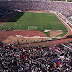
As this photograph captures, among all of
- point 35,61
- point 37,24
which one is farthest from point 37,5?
point 35,61

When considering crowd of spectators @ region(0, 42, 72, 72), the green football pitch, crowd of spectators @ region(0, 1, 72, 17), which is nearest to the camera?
crowd of spectators @ region(0, 42, 72, 72)

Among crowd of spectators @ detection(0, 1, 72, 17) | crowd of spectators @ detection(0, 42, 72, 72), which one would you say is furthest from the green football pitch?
crowd of spectators @ detection(0, 1, 72, 17)

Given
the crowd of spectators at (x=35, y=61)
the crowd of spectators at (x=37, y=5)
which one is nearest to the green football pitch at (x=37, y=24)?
the crowd of spectators at (x=35, y=61)

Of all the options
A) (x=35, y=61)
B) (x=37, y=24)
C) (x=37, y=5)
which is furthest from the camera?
(x=37, y=5)

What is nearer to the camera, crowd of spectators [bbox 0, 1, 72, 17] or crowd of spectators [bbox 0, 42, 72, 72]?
crowd of spectators [bbox 0, 42, 72, 72]

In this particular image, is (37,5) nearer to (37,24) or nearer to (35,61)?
(37,24)

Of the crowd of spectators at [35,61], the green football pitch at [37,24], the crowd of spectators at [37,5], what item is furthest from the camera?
the crowd of spectators at [37,5]

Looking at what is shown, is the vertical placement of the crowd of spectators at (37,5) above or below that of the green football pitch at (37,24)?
above

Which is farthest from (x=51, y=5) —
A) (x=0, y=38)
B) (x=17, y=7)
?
(x=0, y=38)

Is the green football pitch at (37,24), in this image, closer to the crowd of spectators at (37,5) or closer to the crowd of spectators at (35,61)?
the crowd of spectators at (35,61)

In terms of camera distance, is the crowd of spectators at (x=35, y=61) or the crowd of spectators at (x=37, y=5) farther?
the crowd of spectators at (x=37, y=5)

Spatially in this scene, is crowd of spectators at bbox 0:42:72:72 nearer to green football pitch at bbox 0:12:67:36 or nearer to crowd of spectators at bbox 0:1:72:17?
green football pitch at bbox 0:12:67:36

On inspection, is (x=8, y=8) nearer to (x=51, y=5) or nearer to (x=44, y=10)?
(x=44, y=10)
